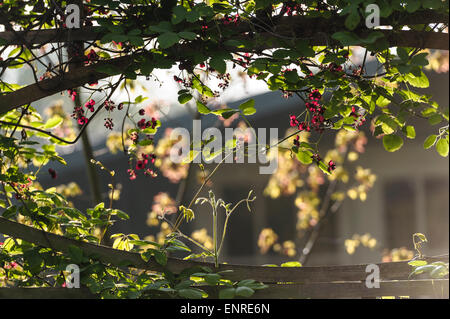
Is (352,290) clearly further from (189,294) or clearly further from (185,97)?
(185,97)

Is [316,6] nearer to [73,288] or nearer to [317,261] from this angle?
[73,288]

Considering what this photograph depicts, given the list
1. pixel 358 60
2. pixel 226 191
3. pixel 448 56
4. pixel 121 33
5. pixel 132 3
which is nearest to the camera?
pixel 121 33

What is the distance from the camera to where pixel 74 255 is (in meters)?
1.93

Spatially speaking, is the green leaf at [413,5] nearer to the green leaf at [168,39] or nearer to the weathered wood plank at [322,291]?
the green leaf at [168,39]

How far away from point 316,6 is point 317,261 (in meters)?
7.31

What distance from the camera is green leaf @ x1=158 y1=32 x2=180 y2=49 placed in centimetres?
158

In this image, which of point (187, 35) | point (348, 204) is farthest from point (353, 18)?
point (348, 204)

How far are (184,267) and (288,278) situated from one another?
14.1 inches

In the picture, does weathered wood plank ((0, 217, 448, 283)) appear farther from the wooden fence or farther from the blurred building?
the blurred building

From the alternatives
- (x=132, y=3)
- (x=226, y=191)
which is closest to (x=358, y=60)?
(x=226, y=191)

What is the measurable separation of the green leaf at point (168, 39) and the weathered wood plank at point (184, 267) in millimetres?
777

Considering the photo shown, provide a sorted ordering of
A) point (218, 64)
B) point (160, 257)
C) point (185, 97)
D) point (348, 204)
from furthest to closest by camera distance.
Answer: point (348, 204) < point (185, 97) < point (160, 257) < point (218, 64)

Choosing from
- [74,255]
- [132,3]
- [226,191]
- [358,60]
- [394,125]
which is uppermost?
[358,60]

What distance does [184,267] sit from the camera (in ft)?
6.53
